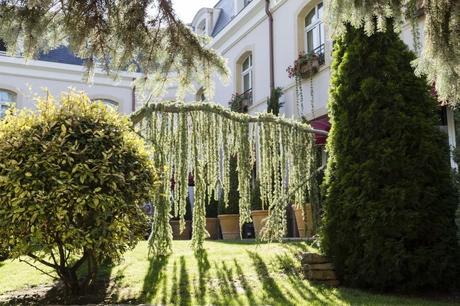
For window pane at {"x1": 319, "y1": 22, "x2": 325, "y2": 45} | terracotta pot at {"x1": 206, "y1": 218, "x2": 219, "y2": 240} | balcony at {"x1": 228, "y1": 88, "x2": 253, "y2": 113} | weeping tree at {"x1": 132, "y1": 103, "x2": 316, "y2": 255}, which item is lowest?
terracotta pot at {"x1": 206, "y1": 218, "x2": 219, "y2": 240}

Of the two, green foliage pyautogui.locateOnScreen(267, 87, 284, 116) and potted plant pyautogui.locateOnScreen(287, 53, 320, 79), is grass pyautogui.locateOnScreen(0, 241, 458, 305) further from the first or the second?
green foliage pyautogui.locateOnScreen(267, 87, 284, 116)

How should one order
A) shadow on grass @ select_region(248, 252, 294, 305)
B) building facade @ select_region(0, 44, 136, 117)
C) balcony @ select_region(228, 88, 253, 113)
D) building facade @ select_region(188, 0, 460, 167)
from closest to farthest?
shadow on grass @ select_region(248, 252, 294, 305), building facade @ select_region(188, 0, 460, 167), balcony @ select_region(228, 88, 253, 113), building facade @ select_region(0, 44, 136, 117)

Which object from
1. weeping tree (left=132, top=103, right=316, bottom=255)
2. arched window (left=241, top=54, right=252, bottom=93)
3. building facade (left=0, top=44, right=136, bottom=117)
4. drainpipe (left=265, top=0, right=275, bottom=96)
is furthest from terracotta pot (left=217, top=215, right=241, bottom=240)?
building facade (left=0, top=44, right=136, bottom=117)

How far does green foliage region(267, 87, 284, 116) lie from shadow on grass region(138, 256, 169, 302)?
6.52 meters

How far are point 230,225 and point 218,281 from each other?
256 inches

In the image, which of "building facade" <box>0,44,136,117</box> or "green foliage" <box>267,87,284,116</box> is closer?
"green foliage" <box>267,87,284,116</box>

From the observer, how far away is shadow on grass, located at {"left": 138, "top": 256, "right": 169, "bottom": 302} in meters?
5.37

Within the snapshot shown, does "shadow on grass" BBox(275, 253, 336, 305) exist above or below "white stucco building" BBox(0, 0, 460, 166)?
below

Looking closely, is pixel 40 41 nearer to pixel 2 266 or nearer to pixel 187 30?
pixel 187 30

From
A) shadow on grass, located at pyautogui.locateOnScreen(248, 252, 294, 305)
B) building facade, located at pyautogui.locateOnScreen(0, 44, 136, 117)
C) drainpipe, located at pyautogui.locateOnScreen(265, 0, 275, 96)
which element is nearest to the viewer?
shadow on grass, located at pyautogui.locateOnScreen(248, 252, 294, 305)

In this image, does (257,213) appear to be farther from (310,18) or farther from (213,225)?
(310,18)

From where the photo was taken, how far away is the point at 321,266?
19.4 feet

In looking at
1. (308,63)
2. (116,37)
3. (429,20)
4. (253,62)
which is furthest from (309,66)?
(429,20)

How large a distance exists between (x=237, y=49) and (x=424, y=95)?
35.1ft
